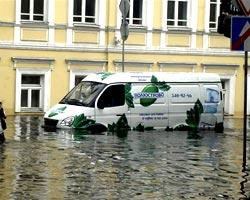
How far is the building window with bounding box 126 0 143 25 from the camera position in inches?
1374

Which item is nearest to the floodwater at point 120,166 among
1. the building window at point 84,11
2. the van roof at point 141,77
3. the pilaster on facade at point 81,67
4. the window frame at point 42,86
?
the van roof at point 141,77

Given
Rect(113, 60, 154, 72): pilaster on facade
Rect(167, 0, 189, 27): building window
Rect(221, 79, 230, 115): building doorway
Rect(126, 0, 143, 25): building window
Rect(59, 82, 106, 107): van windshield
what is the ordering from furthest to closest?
Rect(221, 79, 230, 115): building doorway → Rect(167, 0, 189, 27): building window → Rect(126, 0, 143, 25): building window → Rect(113, 60, 154, 72): pilaster on facade → Rect(59, 82, 106, 107): van windshield

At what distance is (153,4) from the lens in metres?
35.1

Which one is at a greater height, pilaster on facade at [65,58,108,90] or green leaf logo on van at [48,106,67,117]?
pilaster on facade at [65,58,108,90]

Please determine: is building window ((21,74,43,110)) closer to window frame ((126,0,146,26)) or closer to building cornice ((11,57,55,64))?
building cornice ((11,57,55,64))

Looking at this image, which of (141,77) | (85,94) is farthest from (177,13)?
(85,94)

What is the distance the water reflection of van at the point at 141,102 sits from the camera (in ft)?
81.2

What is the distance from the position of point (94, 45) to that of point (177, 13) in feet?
15.2

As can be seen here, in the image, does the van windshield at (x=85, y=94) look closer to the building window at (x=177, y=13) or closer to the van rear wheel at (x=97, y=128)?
the van rear wheel at (x=97, y=128)

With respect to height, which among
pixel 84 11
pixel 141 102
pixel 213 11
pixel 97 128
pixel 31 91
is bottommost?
pixel 97 128

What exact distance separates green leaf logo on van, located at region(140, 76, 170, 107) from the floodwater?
157 centimetres

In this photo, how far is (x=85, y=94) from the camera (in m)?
25.5

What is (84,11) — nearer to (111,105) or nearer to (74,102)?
(74,102)

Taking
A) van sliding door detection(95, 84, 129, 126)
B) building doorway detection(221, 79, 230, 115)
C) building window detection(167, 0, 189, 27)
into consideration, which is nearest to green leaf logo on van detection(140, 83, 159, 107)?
van sliding door detection(95, 84, 129, 126)
